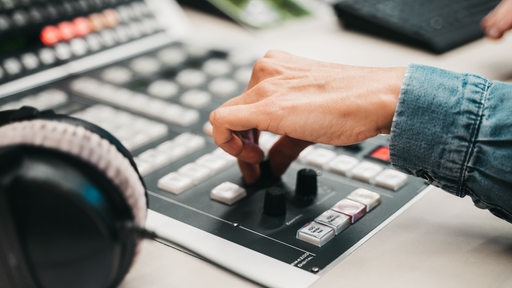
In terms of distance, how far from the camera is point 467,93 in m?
0.65

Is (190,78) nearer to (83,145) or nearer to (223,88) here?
(223,88)

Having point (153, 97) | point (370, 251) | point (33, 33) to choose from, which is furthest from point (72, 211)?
point (33, 33)

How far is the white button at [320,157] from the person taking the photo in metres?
0.82

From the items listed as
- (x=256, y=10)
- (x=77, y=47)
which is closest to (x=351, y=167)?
(x=77, y=47)

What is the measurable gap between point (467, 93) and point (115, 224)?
0.38m

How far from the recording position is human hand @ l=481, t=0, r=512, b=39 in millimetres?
1087

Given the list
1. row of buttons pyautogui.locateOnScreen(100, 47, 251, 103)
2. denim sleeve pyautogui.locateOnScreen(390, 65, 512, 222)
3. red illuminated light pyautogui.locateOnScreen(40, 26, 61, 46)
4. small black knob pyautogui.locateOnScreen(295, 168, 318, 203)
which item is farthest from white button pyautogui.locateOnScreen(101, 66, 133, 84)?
denim sleeve pyautogui.locateOnScreen(390, 65, 512, 222)

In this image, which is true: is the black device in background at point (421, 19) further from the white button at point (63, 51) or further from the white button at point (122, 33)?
the white button at point (63, 51)

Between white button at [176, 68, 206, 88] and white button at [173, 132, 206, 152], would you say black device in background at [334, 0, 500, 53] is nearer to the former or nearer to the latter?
white button at [176, 68, 206, 88]

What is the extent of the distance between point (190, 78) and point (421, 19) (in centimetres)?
54

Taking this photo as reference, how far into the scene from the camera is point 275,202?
697 millimetres

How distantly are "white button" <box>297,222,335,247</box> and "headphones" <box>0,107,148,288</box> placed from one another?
20cm

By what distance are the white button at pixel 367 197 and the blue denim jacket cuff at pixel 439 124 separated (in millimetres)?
78

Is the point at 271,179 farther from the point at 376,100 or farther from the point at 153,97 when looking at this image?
the point at 153,97
